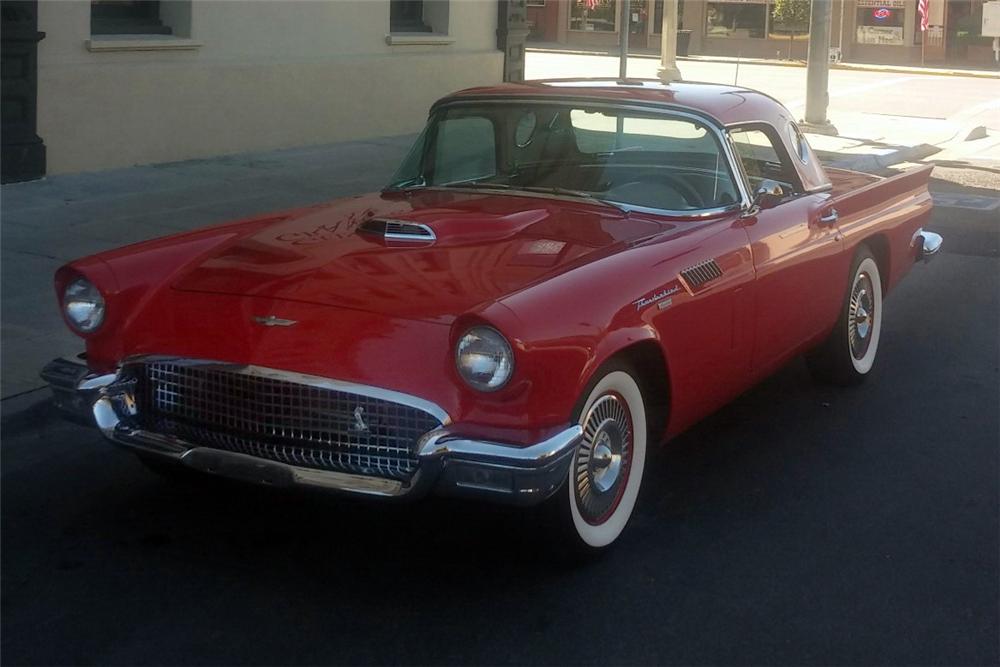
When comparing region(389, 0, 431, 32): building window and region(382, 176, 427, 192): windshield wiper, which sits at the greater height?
region(389, 0, 431, 32): building window

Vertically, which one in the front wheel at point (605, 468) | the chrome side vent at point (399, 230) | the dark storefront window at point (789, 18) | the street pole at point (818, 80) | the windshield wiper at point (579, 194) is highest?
the dark storefront window at point (789, 18)

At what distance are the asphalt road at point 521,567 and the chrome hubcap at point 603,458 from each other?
181 mm

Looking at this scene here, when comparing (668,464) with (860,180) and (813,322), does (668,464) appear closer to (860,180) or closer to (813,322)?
(813,322)

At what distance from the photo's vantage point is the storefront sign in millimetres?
41781

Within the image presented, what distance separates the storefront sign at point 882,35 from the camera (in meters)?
41.8

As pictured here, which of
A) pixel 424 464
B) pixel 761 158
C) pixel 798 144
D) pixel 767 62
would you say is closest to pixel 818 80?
pixel 798 144

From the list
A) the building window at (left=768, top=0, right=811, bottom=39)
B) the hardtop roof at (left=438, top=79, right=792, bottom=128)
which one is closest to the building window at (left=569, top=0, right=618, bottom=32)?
the building window at (left=768, top=0, right=811, bottom=39)

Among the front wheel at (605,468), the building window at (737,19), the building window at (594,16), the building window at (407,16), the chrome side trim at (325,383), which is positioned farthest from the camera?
the building window at (594,16)

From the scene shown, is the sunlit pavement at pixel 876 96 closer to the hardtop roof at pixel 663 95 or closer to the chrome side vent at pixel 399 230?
the hardtop roof at pixel 663 95

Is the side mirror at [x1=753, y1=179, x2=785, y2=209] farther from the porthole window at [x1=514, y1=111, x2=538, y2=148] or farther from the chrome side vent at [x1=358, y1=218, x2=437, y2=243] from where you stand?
the chrome side vent at [x1=358, y1=218, x2=437, y2=243]

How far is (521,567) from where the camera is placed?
4.14 metres

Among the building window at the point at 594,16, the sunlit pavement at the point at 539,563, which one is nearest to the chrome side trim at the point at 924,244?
the sunlit pavement at the point at 539,563

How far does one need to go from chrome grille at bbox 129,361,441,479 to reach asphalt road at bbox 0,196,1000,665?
0.35 metres

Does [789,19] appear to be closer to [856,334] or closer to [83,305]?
[856,334]
